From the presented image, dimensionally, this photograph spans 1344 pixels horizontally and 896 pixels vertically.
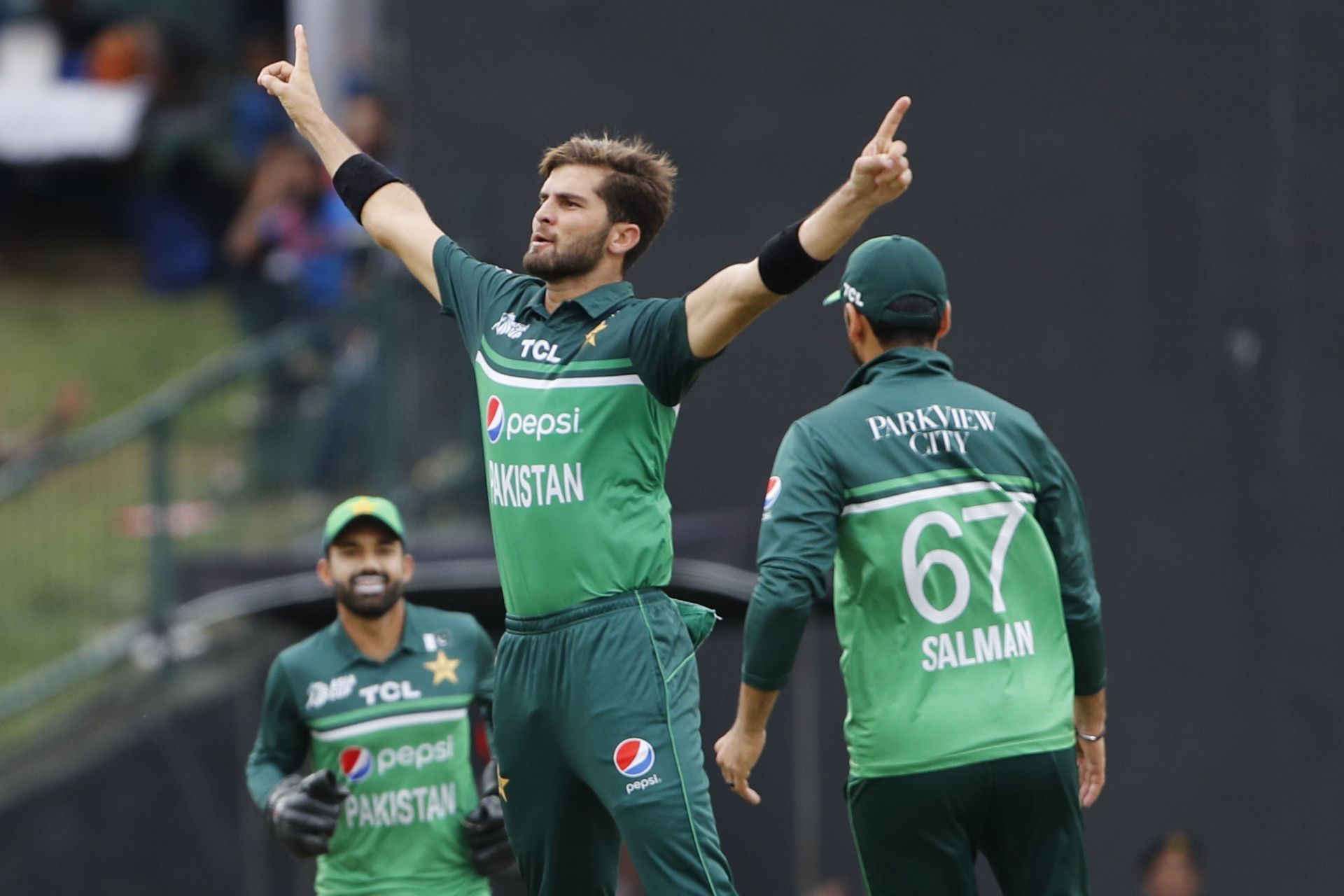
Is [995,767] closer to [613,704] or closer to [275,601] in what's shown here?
[613,704]

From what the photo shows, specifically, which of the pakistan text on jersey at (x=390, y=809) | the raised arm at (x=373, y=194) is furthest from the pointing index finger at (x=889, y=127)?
the pakistan text on jersey at (x=390, y=809)

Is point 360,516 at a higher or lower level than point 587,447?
higher

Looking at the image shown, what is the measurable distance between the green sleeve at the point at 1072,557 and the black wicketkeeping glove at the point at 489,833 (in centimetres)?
217

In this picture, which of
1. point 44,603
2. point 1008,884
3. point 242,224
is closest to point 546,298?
point 1008,884

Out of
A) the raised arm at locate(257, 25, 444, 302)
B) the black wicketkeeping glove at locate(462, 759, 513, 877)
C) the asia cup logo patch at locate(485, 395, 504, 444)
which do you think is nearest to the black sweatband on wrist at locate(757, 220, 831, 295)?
the asia cup logo patch at locate(485, 395, 504, 444)

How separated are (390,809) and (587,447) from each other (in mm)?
2092

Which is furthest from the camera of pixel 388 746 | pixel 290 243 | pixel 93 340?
pixel 93 340

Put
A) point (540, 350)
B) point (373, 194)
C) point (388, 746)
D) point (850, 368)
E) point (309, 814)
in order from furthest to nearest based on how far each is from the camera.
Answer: point (850, 368), point (388, 746), point (309, 814), point (373, 194), point (540, 350)

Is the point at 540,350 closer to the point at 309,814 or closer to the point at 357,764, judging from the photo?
the point at 309,814

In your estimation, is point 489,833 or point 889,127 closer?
point 889,127

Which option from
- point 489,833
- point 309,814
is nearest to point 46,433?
point 489,833

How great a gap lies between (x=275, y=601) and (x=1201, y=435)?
15.7 feet

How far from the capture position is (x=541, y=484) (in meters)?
5.44

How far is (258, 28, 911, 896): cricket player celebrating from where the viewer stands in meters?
5.25
